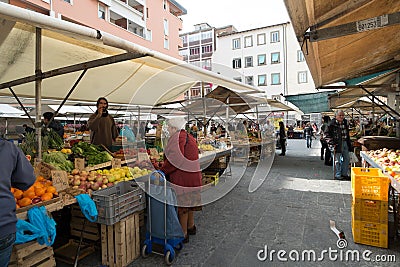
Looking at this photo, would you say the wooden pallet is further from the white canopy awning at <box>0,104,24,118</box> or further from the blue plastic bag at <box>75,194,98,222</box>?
the white canopy awning at <box>0,104,24,118</box>

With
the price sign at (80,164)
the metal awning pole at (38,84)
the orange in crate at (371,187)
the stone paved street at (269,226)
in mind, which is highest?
the metal awning pole at (38,84)

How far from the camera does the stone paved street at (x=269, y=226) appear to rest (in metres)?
2.72

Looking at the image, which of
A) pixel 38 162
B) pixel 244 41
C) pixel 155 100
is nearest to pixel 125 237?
pixel 38 162

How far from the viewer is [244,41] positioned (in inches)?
1219

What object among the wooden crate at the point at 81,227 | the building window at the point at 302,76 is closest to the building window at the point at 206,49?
the building window at the point at 302,76

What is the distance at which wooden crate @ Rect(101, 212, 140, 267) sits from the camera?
8.42 feet

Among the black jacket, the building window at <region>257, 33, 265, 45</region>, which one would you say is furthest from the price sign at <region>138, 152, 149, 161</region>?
the building window at <region>257, 33, 265, 45</region>

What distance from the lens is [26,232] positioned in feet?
6.76

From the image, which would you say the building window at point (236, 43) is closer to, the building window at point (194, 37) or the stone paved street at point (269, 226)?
the building window at point (194, 37)

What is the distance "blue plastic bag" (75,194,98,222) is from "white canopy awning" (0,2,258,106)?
1462mm

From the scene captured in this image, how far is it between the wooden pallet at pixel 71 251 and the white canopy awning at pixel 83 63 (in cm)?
196

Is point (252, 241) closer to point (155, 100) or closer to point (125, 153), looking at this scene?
point (125, 153)

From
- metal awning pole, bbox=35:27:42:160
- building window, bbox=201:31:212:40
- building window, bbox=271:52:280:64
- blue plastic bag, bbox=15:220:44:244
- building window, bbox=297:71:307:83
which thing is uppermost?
building window, bbox=201:31:212:40

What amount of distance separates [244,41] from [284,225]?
30362mm
